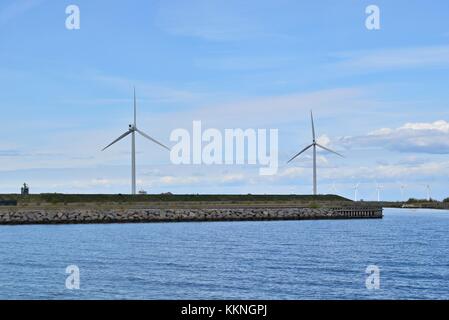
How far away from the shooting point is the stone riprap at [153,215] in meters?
113

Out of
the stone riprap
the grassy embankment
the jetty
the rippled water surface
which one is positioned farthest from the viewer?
the grassy embankment

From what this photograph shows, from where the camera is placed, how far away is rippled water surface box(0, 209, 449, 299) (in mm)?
39438

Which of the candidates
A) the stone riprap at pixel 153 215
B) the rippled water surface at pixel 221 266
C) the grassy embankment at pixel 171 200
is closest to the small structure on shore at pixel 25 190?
the grassy embankment at pixel 171 200


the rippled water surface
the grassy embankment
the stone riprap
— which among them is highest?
the grassy embankment

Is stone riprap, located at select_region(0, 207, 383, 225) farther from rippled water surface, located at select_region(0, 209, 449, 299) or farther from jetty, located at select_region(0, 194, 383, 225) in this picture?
rippled water surface, located at select_region(0, 209, 449, 299)

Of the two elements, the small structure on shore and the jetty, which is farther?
the small structure on shore

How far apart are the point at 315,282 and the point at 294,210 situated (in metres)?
92.8

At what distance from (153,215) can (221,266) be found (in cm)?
6934

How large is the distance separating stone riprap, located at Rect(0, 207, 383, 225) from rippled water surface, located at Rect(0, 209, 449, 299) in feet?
97.5

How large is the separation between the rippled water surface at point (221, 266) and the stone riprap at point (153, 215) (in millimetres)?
29722

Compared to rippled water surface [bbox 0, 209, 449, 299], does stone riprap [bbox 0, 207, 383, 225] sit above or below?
above

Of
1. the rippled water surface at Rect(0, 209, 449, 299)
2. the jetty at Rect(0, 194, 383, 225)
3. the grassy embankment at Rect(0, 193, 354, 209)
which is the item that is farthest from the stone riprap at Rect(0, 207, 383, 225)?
the rippled water surface at Rect(0, 209, 449, 299)

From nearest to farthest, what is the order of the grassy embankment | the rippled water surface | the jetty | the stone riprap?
the rippled water surface < the stone riprap < the jetty < the grassy embankment
